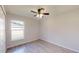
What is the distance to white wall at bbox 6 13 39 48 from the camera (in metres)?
3.77

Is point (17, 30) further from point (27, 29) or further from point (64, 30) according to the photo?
point (64, 30)

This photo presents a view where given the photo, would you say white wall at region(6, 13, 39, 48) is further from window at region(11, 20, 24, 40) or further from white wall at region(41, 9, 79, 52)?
white wall at region(41, 9, 79, 52)

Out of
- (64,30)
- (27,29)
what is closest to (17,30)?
(27,29)

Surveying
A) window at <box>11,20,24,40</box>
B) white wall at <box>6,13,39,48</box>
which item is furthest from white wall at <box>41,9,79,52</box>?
window at <box>11,20,24,40</box>

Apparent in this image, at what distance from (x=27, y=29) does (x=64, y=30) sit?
2.65 meters

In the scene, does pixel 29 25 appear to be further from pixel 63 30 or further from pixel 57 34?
pixel 63 30

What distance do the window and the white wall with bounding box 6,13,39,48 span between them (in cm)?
21

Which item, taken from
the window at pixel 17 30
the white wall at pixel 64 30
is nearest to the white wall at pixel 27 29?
the window at pixel 17 30

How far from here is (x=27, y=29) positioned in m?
5.02

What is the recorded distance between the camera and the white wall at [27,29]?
12.4 feet

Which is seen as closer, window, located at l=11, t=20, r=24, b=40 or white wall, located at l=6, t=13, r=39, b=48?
white wall, located at l=6, t=13, r=39, b=48

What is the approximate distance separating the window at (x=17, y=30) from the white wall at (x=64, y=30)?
1.94 m
